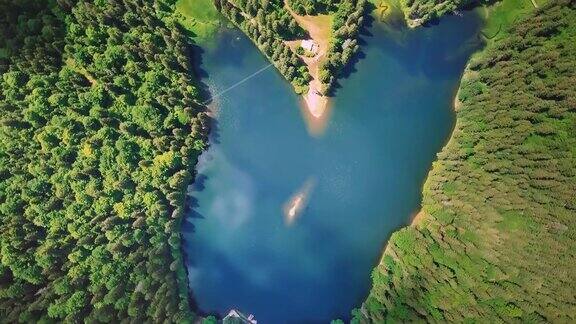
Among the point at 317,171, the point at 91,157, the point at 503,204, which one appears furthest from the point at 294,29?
the point at 503,204

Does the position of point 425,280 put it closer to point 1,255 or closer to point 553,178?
point 553,178

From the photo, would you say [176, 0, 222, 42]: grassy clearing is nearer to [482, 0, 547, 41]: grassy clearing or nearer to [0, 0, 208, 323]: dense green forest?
[0, 0, 208, 323]: dense green forest

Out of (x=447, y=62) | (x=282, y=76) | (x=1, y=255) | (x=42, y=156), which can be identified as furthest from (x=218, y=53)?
(x=1, y=255)

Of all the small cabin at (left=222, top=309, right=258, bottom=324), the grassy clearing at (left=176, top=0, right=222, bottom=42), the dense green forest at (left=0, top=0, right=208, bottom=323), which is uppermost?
the grassy clearing at (left=176, top=0, right=222, bottom=42)

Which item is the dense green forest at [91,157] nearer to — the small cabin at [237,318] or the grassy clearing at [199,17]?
the grassy clearing at [199,17]

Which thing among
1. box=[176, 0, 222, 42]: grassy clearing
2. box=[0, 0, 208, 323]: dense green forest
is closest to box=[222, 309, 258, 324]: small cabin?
box=[0, 0, 208, 323]: dense green forest

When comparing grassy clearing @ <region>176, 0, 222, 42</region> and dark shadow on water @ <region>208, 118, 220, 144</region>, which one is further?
dark shadow on water @ <region>208, 118, 220, 144</region>

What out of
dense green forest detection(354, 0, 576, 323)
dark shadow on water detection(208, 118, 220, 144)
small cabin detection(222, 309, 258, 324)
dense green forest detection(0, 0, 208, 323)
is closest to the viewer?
dense green forest detection(354, 0, 576, 323)
